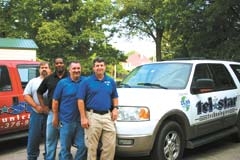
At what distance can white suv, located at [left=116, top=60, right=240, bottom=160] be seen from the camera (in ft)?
21.0

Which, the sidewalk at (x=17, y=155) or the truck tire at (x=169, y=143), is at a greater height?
the truck tire at (x=169, y=143)

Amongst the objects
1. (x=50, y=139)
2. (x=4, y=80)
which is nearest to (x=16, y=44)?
(x=4, y=80)

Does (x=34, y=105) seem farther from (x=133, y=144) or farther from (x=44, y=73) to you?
(x=133, y=144)

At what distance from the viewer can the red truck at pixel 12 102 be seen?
8.58 meters

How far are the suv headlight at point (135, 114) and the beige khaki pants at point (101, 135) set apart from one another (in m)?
0.42

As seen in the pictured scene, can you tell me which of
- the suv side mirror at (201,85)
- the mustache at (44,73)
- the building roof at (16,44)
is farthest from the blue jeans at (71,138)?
the building roof at (16,44)

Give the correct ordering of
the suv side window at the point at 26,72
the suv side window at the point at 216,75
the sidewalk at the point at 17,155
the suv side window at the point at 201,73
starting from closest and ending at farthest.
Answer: the suv side window at the point at 201,73 → the suv side window at the point at 216,75 → the sidewalk at the point at 17,155 → the suv side window at the point at 26,72

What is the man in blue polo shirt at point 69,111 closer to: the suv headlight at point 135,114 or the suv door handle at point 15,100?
the suv headlight at point 135,114

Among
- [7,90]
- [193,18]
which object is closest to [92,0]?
[193,18]

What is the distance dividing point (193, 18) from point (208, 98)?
42.5 feet

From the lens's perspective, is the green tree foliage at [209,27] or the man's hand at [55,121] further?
the green tree foliage at [209,27]

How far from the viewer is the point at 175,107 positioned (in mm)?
6969

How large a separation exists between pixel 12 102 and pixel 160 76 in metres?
3.05

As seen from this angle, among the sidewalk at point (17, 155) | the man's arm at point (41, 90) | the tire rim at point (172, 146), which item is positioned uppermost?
the man's arm at point (41, 90)
